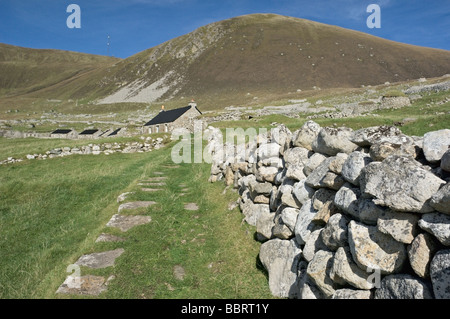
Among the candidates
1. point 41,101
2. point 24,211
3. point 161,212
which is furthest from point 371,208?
point 41,101

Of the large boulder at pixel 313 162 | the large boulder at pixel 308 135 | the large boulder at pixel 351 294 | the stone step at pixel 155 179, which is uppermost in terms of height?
the large boulder at pixel 308 135

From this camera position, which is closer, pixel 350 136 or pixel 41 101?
pixel 350 136

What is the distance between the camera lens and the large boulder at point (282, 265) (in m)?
5.73

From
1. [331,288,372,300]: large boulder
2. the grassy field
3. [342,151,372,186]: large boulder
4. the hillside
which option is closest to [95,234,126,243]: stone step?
[331,288,372,300]: large boulder

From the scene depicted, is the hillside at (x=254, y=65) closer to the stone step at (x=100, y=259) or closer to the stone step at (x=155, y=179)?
the stone step at (x=155, y=179)

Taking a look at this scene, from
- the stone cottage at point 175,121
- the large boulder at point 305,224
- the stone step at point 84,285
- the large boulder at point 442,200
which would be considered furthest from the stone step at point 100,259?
the stone cottage at point 175,121

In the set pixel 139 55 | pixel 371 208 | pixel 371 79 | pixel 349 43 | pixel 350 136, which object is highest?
pixel 139 55

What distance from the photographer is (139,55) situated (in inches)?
7023

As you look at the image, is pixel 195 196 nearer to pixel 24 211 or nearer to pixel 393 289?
pixel 24 211

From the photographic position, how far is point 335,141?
20.0 ft

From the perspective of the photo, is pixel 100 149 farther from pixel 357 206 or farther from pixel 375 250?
pixel 375 250

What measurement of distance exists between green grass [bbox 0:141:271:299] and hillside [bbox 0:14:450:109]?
77348mm

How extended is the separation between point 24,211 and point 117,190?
162 inches

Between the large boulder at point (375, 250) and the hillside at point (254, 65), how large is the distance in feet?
281
